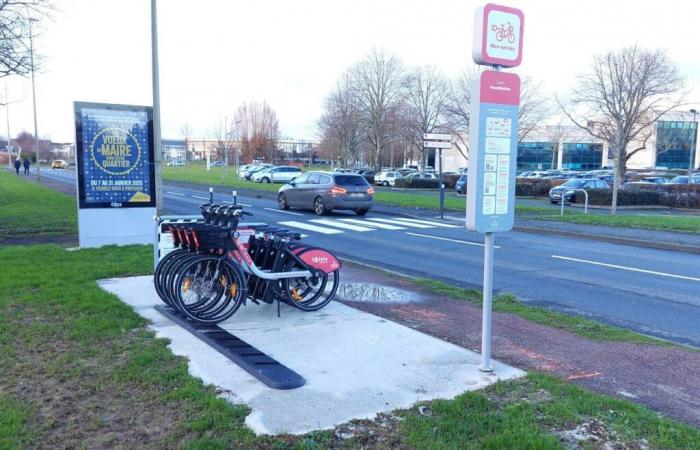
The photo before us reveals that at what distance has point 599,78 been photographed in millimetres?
37906

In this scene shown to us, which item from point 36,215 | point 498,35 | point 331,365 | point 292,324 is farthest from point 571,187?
point 331,365

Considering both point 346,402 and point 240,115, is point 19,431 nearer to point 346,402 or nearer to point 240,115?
point 346,402

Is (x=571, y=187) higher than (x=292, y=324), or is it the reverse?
(x=571, y=187)

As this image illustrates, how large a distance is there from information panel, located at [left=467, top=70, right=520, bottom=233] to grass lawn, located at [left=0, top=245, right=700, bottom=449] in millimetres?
1321

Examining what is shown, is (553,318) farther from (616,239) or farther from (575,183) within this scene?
(575,183)

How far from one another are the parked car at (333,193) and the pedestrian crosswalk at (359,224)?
110 cm

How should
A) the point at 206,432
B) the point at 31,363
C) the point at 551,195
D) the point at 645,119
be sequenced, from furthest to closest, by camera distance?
the point at 645,119, the point at 551,195, the point at 31,363, the point at 206,432

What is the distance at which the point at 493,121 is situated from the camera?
185 inches

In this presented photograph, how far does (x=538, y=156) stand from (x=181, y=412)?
8958cm

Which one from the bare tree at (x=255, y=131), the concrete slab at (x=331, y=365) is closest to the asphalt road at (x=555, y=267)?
the concrete slab at (x=331, y=365)

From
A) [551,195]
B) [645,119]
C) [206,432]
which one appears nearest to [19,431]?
[206,432]

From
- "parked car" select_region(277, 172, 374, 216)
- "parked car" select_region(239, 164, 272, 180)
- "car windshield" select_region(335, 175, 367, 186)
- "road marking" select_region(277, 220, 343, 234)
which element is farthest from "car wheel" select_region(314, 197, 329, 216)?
"parked car" select_region(239, 164, 272, 180)

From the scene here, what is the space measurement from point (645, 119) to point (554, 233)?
27802mm

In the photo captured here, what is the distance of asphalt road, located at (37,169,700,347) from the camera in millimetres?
7902
